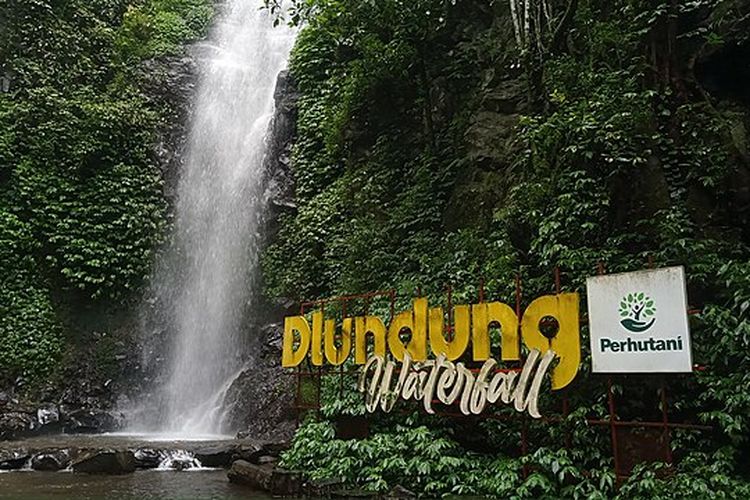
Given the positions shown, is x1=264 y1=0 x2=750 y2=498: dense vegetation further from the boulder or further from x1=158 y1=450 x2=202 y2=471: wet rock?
x1=158 y1=450 x2=202 y2=471: wet rock

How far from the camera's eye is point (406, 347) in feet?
25.9

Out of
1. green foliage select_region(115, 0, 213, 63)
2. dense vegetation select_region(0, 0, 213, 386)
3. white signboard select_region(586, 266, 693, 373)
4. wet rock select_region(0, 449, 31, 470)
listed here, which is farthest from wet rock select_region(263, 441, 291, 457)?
green foliage select_region(115, 0, 213, 63)

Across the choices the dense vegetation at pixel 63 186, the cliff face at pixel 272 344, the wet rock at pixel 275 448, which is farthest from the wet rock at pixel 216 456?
the dense vegetation at pixel 63 186

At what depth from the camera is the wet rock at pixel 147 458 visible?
9117 mm

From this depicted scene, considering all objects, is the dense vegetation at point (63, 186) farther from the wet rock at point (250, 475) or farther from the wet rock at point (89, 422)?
the wet rock at point (250, 475)

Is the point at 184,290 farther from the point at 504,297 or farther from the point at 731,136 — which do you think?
the point at 731,136

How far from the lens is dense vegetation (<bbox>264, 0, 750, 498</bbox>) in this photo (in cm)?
624

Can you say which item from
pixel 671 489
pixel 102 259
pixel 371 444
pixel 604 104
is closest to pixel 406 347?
pixel 371 444

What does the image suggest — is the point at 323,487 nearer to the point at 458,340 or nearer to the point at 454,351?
the point at 454,351

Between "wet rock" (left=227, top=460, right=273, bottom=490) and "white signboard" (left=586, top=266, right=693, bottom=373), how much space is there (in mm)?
4035

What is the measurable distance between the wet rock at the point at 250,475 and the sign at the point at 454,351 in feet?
4.82

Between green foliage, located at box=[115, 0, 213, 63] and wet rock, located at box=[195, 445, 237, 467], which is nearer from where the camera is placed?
wet rock, located at box=[195, 445, 237, 467]

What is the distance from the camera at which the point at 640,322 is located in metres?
5.95

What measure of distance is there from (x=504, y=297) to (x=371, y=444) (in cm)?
245
